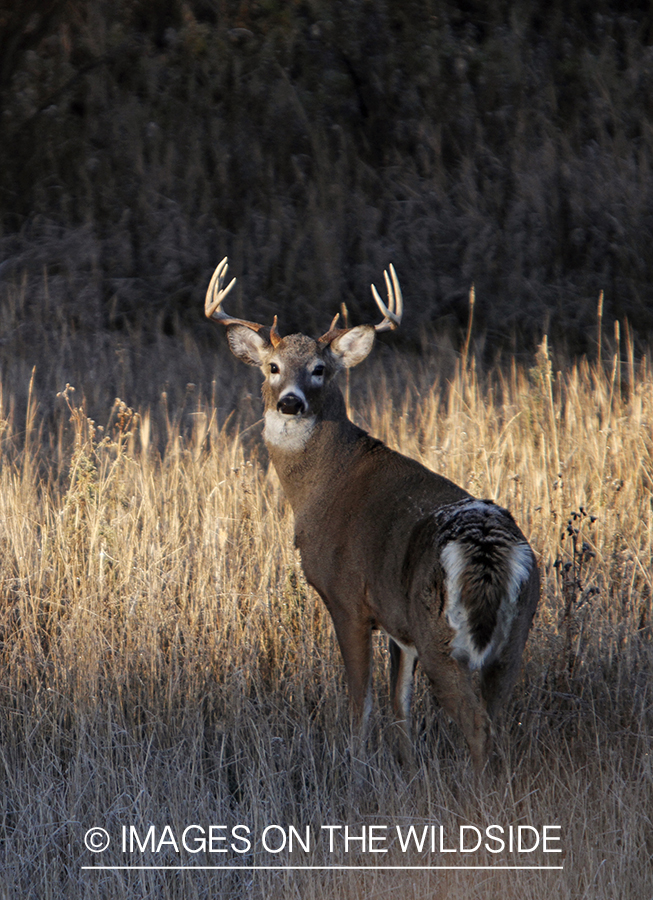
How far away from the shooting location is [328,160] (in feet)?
45.5

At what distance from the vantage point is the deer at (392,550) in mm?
3334

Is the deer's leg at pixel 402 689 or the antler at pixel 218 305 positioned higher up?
the antler at pixel 218 305

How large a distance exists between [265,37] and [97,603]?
1123 centimetres

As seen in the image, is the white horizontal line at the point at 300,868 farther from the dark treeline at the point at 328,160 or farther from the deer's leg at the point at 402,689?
the dark treeline at the point at 328,160

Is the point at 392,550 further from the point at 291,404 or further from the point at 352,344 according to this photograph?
the point at 352,344

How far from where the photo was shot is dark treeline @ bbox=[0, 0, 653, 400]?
12508 millimetres

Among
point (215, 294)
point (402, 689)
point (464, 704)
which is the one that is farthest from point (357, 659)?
point (215, 294)

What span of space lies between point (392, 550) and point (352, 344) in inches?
47.6

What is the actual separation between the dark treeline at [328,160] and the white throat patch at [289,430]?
7.26m

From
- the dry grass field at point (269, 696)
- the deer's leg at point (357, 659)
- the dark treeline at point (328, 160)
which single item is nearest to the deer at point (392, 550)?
the deer's leg at point (357, 659)

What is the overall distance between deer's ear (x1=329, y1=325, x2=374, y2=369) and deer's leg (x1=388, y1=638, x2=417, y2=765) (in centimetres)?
121

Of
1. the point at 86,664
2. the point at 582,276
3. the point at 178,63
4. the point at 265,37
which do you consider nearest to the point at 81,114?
the point at 178,63

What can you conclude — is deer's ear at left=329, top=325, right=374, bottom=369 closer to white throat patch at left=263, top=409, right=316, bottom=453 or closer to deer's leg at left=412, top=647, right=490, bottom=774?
white throat patch at left=263, top=409, right=316, bottom=453

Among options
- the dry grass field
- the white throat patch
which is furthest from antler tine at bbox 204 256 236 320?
the dry grass field
